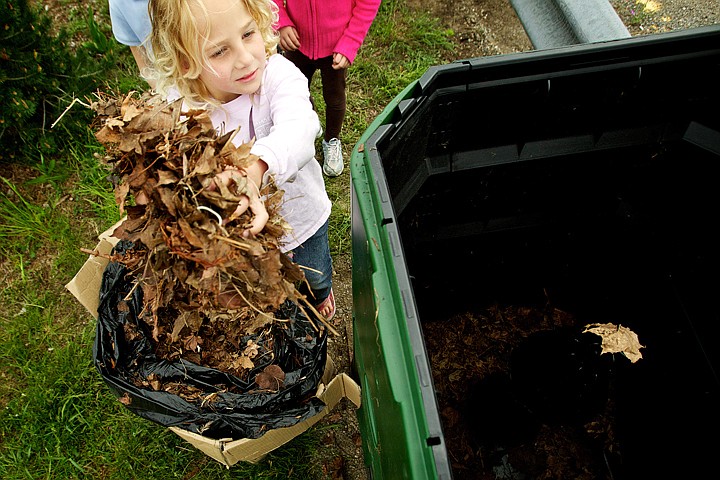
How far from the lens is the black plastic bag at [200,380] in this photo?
5.57 feet

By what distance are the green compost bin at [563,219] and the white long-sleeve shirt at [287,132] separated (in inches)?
7.7

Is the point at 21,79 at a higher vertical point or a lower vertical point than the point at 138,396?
higher

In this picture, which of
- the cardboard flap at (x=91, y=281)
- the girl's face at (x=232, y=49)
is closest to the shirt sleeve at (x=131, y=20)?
the girl's face at (x=232, y=49)

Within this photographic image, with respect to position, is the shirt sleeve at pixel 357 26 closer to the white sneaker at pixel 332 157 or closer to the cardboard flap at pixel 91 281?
the white sneaker at pixel 332 157

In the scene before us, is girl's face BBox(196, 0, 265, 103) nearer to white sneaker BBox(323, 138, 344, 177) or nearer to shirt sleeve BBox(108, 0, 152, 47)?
shirt sleeve BBox(108, 0, 152, 47)

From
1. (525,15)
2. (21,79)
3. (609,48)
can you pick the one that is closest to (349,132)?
(525,15)

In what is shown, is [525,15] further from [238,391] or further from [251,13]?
[238,391]

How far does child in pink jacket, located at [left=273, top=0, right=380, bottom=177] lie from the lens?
221 centimetres

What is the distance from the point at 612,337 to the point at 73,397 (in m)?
2.19

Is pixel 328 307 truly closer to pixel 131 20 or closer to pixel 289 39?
pixel 289 39

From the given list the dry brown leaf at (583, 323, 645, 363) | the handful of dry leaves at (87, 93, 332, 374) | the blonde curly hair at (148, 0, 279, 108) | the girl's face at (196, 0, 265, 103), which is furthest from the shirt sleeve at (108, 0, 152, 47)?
the dry brown leaf at (583, 323, 645, 363)

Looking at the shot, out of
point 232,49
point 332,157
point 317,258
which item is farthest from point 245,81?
point 332,157

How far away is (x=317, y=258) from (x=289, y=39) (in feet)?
3.06

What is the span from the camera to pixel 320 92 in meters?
3.17
